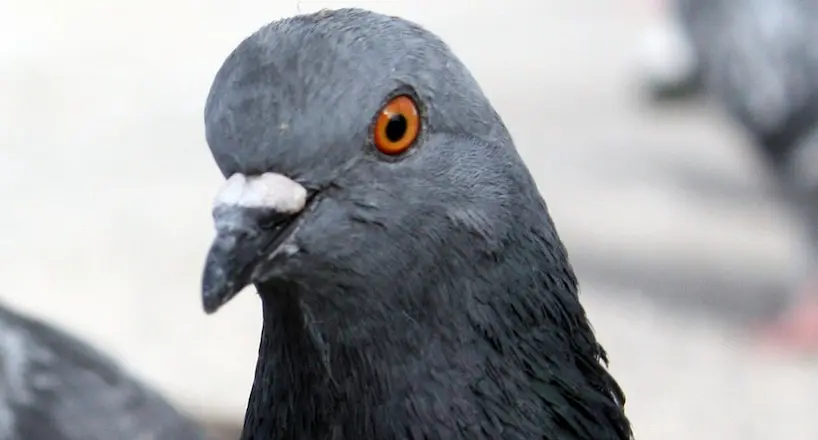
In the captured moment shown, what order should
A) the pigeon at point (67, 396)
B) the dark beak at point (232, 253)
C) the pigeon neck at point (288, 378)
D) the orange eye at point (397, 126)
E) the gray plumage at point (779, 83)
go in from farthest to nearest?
the gray plumage at point (779, 83), the pigeon at point (67, 396), the pigeon neck at point (288, 378), the orange eye at point (397, 126), the dark beak at point (232, 253)

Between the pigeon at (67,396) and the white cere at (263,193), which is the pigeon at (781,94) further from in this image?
the white cere at (263,193)

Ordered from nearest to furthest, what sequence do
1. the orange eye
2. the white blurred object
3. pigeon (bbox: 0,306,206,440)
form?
the orange eye < pigeon (bbox: 0,306,206,440) < the white blurred object

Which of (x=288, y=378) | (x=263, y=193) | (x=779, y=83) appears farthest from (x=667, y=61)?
(x=263, y=193)

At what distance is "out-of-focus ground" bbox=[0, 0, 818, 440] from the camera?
5926mm

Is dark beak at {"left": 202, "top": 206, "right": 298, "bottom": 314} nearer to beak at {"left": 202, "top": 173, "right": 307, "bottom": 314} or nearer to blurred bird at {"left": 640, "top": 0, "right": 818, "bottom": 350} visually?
beak at {"left": 202, "top": 173, "right": 307, "bottom": 314}

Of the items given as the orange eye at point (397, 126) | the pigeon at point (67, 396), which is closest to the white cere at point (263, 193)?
the orange eye at point (397, 126)

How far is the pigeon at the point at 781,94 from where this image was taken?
19.5 feet

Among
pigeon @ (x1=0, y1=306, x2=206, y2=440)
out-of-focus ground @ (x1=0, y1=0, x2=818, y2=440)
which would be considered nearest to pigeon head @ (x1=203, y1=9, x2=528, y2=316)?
pigeon @ (x1=0, y1=306, x2=206, y2=440)

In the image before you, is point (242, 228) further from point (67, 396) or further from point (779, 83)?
point (779, 83)

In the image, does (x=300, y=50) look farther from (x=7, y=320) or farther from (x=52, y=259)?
(x=52, y=259)

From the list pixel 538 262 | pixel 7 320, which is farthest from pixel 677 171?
pixel 538 262

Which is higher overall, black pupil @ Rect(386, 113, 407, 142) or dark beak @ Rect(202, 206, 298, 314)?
black pupil @ Rect(386, 113, 407, 142)

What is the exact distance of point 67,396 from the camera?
3.37 meters

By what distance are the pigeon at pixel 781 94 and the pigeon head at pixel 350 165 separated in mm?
4175
